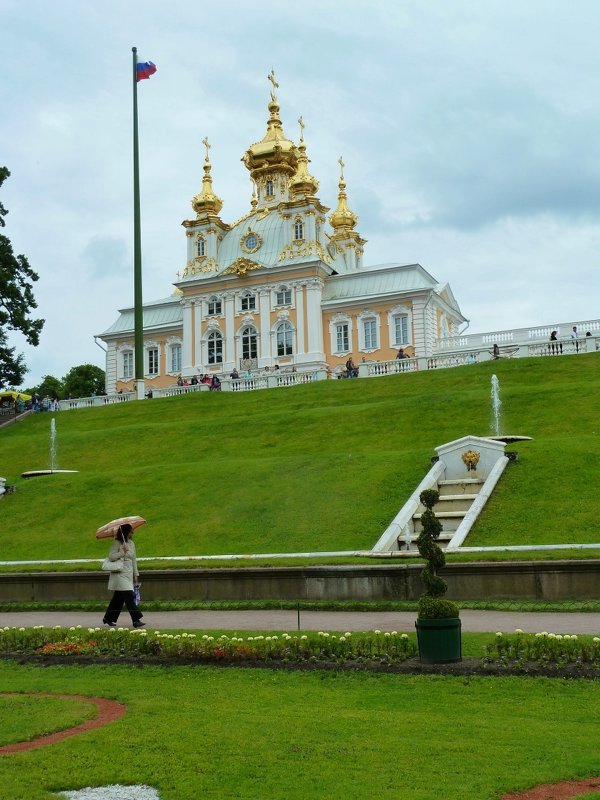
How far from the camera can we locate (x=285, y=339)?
66250 millimetres

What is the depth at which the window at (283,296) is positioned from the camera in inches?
2625

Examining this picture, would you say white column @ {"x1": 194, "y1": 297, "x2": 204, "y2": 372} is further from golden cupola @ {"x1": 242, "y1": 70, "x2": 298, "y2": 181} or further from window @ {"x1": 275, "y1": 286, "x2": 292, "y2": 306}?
golden cupola @ {"x1": 242, "y1": 70, "x2": 298, "y2": 181}

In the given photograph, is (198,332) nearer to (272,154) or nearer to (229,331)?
A: (229,331)

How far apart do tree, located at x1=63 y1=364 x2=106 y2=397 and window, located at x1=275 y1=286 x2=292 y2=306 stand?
35.5 meters

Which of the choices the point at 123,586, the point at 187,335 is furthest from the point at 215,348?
the point at 123,586

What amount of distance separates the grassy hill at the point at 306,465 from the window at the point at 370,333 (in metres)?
24.2

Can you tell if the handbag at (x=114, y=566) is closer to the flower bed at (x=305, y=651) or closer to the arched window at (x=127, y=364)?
the flower bed at (x=305, y=651)

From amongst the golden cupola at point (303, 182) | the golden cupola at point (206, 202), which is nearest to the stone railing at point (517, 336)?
the golden cupola at point (303, 182)

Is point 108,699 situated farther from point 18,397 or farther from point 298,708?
point 18,397

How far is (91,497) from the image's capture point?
25672mm

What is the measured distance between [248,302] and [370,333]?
9.87 m

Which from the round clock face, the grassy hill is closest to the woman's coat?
the grassy hill

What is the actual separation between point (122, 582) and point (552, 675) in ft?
25.3

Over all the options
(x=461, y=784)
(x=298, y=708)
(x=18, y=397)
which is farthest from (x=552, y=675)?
(x=18, y=397)
